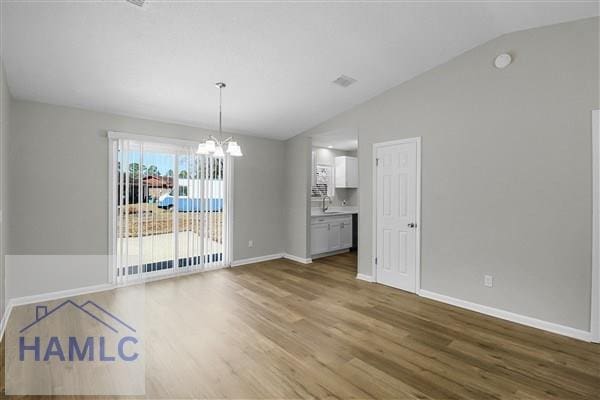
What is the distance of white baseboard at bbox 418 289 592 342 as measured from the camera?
2801 millimetres

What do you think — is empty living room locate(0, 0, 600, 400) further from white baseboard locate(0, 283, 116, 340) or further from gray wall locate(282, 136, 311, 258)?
A: gray wall locate(282, 136, 311, 258)

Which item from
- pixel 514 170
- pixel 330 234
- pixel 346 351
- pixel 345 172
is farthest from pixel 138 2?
pixel 345 172

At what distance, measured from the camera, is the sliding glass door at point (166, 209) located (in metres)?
4.25

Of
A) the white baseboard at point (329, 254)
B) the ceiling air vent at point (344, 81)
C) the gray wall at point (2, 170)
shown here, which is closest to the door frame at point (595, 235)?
the ceiling air vent at point (344, 81)

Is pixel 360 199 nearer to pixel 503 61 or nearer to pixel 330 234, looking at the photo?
pixel 330 234

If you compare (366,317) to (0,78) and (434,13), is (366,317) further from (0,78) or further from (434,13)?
(0,78)

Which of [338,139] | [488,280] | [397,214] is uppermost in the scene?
[338,139]

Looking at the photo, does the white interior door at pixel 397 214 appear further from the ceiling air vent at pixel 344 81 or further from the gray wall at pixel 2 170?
the gray wall at pixel 2 170

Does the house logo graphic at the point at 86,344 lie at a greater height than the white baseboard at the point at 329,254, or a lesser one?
lesser

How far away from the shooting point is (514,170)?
10.5ft

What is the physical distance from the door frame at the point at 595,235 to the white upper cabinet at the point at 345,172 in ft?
15.9

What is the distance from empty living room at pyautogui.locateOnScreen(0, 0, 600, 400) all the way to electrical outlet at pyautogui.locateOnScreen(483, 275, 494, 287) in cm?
8

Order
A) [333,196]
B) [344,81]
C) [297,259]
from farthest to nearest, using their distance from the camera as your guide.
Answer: [333,196] < [297,259] < [344,81]

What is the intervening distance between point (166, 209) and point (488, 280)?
15.6 feet
